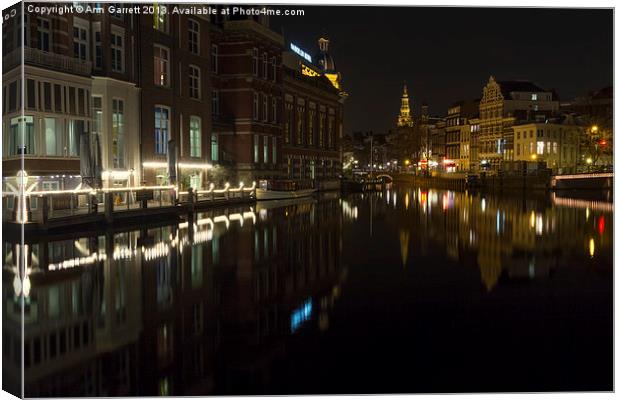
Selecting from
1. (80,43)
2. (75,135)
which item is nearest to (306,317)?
(75,135)

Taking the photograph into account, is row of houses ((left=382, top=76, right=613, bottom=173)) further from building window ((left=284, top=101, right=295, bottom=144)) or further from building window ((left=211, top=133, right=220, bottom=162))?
building window ((left=211, top=133, right=220, bottom=162))

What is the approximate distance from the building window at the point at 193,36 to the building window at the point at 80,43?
11171 mm

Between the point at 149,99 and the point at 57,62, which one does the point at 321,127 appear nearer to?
the point at 149,99

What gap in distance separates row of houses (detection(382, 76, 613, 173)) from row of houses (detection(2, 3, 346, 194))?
16.9 meters

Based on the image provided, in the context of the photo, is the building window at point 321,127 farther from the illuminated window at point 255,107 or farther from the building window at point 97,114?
the building window at point 97,114

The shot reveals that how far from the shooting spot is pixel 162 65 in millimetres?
38281

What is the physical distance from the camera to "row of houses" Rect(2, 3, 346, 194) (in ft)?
61.2

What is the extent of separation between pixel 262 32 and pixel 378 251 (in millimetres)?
37172

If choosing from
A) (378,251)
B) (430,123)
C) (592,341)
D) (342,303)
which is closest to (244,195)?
(378,251)

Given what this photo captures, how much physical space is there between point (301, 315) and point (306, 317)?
180 millimetres

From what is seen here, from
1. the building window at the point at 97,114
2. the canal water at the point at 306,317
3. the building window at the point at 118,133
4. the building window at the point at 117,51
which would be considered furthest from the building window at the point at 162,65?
the canal water at the point at 306,317

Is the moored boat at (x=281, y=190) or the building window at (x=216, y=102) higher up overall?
the building window at (x=216, y=102)

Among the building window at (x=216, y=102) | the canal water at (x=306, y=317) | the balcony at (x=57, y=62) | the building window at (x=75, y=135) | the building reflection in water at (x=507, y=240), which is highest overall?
the building window at (x=216, y=102)

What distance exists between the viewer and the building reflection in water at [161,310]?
718cm
